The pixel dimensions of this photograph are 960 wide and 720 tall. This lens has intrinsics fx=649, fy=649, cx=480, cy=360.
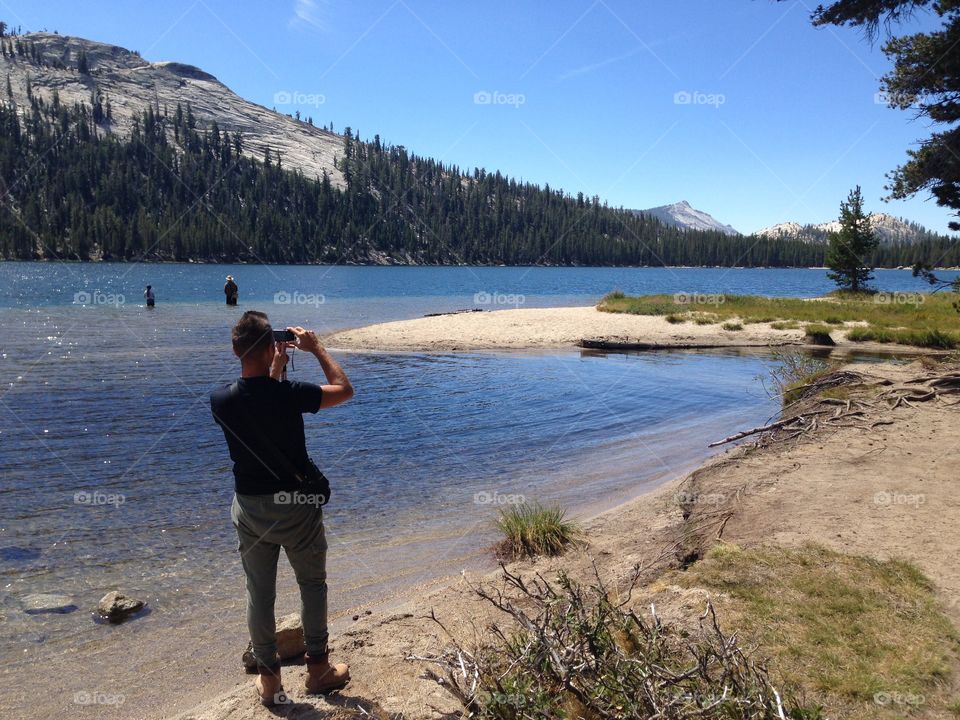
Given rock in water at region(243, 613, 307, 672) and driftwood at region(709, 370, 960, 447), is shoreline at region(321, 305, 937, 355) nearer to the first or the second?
driftwood at region(709, 370, 960, 447)

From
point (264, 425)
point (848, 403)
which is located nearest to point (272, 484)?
point (264, 425)

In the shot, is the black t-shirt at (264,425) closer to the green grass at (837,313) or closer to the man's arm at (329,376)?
the man's arm at (329,376)

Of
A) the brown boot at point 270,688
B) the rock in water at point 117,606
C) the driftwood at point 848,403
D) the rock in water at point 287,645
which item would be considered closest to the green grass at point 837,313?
the driftwood at point 848,403

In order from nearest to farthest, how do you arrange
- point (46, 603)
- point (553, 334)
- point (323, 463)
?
point (46, 603) < point (323, 463) < point (553, 334)

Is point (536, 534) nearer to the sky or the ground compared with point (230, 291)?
nearer to the ground

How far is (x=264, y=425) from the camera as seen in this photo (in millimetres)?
4555

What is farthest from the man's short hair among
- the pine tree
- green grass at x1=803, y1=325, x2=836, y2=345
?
the pine tree

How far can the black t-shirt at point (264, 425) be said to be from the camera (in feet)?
14.8

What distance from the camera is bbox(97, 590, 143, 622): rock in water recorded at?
6.30 meters

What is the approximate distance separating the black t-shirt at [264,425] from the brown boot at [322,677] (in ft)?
4.59

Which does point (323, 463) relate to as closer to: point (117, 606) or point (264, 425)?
point (117, 606)

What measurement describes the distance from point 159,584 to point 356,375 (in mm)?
14658

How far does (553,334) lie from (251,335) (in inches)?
1100

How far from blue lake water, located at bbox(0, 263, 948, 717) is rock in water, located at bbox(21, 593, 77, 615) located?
0.08 m
